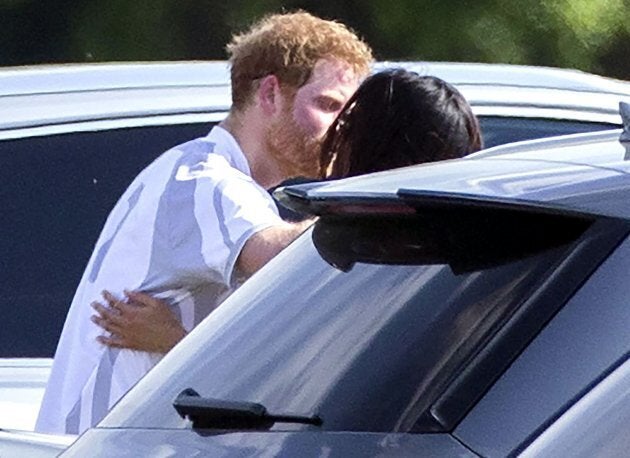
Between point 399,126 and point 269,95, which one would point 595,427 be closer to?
point 399,126

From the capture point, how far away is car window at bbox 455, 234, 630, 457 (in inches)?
89.7

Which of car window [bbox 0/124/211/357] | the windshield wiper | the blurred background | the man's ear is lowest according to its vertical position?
the blurred background

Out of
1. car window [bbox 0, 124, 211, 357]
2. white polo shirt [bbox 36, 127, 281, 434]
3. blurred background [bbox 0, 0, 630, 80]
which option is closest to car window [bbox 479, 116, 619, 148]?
car window [bbox 0, 124, 211, 357]

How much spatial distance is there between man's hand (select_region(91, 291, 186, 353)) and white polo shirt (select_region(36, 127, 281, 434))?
0.03 meters

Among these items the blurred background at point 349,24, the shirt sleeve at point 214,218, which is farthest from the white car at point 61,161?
the blurred background at point 349,24

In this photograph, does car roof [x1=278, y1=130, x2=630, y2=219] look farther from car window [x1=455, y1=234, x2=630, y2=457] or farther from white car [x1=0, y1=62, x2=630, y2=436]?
white car [x1=0, y1=62, x2=630, y2=436]

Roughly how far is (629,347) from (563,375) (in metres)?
0.08

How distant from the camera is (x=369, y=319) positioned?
2.55m

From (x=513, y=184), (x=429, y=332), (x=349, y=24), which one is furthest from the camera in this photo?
(x=349, y=24)

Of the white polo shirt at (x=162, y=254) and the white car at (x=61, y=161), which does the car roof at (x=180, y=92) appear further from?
the white polo shirt at (x=162, y=254)

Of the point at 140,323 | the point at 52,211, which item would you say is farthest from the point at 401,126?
the point at 52,211

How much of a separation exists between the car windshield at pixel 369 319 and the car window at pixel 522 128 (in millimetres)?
2300

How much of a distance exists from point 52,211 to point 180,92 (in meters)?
0.47

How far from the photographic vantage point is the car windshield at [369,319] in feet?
7.97
